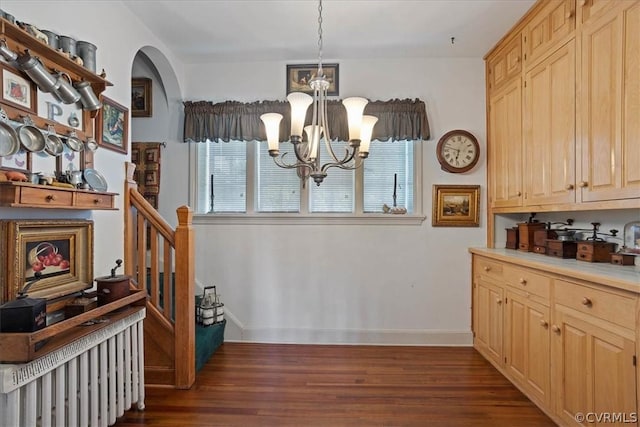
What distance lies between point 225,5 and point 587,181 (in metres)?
2.70

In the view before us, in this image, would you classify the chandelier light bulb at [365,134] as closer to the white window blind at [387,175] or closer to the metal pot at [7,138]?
the white window blind at [387,175]

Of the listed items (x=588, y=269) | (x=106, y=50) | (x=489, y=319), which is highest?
(x=106, y=50)

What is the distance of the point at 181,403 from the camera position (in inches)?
89.0

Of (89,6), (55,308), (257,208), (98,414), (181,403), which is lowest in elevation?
(181,403)

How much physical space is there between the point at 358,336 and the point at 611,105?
8.58 ft

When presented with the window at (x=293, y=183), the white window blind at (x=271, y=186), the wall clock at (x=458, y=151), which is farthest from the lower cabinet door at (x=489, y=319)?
the white window blind at (x=271, y=186)

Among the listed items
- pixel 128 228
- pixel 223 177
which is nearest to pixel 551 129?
pixel 223 177

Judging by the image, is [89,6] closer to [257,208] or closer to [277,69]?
[277,69]

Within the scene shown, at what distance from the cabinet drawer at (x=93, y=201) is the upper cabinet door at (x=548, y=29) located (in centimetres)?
305

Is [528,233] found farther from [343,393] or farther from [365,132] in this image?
[343,393]

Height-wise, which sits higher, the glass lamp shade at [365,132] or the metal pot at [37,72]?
the metal pot at [37,72]

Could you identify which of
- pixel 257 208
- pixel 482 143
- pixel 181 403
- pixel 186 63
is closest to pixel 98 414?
pixel 181 403

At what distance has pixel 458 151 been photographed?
3.24 meters

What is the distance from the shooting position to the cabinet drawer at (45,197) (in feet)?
4.82
